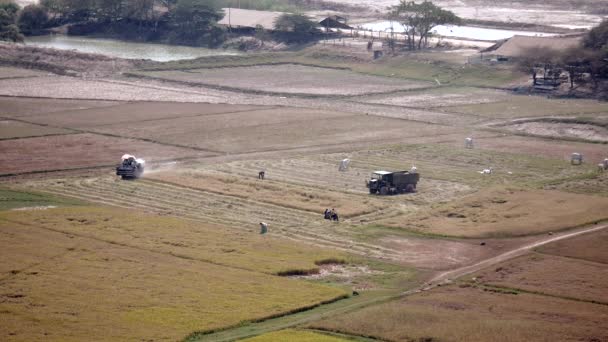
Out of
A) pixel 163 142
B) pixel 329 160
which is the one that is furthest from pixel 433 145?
pixel 163 142

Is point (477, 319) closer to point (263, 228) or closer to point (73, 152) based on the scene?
point (263, 228)

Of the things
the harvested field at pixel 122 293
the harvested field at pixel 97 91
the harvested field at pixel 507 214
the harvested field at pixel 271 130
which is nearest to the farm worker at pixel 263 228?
the harvested field at pixel 122 293

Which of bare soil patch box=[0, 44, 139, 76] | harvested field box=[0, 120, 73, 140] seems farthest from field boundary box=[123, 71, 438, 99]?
harvested field box=[0, 120, 73, 140]

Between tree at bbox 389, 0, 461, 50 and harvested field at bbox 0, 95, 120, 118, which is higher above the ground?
tree at bbox 389, 0, 461, 50

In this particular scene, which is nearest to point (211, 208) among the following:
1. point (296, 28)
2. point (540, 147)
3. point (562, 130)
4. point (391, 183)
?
point (391, 183)

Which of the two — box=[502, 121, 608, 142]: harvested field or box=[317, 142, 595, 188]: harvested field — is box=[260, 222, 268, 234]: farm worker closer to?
box=[317, 142, 595, 188]: harvested field
